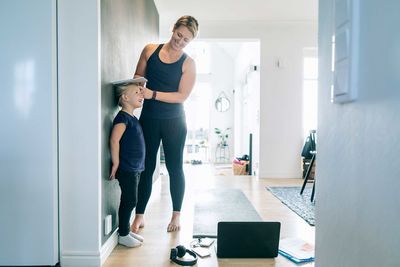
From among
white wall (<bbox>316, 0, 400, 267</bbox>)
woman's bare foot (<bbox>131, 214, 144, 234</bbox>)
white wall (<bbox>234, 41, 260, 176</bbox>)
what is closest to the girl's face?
woman's bare foot (<bbox>131, 214, 144, 234</bbox>)

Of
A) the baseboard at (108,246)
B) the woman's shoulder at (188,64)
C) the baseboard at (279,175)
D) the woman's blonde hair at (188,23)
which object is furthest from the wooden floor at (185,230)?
the woman's blonde hair at (188,23)

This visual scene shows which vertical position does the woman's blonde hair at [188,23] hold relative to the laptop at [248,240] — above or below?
above

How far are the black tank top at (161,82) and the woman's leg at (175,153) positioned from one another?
67 mm

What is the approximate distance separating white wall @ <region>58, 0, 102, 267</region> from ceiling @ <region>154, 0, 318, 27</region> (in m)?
2.53

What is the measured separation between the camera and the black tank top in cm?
225

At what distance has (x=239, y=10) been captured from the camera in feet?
14.2

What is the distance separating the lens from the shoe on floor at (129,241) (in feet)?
6.67

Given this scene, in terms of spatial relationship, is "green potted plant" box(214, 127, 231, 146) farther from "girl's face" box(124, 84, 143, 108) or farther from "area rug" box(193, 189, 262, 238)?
"girl's face" box(124, 84, 143, 108)

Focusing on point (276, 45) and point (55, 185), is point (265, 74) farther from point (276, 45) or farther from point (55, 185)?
point (55, 185)

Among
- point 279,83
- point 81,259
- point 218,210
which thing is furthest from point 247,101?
point 81,259

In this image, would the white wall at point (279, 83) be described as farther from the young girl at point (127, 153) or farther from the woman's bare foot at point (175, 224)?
the young girl at point (127, 153)

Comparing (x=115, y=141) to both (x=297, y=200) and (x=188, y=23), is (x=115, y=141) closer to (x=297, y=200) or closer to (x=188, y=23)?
(x=188, y=23)

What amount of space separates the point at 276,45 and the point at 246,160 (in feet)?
7.14

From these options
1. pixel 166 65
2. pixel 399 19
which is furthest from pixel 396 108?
pixel 166 65
